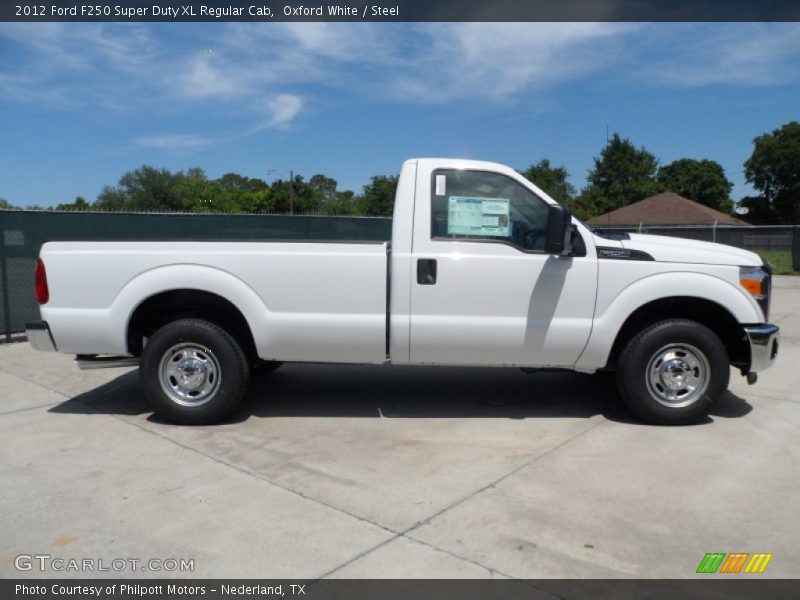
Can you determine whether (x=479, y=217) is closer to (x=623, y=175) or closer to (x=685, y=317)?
(x=685, y=317)

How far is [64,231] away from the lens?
9523 millimetres

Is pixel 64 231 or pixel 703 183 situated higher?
pixel 703 183

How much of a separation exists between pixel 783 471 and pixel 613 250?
1.92 m

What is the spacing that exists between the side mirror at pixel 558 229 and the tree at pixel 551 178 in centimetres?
3351

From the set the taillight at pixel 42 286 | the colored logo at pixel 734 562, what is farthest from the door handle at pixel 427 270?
the taillight at pixel 42 286

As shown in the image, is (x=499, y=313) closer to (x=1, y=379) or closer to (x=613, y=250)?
(x=613, y=250)

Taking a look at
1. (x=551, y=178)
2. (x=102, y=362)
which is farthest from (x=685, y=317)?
(x=551, y=178)

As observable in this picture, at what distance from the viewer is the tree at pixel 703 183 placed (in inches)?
3083

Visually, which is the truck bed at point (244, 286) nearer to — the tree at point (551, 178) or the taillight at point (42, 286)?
the taillight at point (42, 286)

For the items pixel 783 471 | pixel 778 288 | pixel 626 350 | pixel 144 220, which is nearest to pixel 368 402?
pixel 626 350

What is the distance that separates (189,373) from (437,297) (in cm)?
205

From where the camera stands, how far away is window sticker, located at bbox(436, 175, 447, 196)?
5215mm

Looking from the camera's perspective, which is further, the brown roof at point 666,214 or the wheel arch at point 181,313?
the brown roof at point 666,214

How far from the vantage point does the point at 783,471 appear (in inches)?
175
